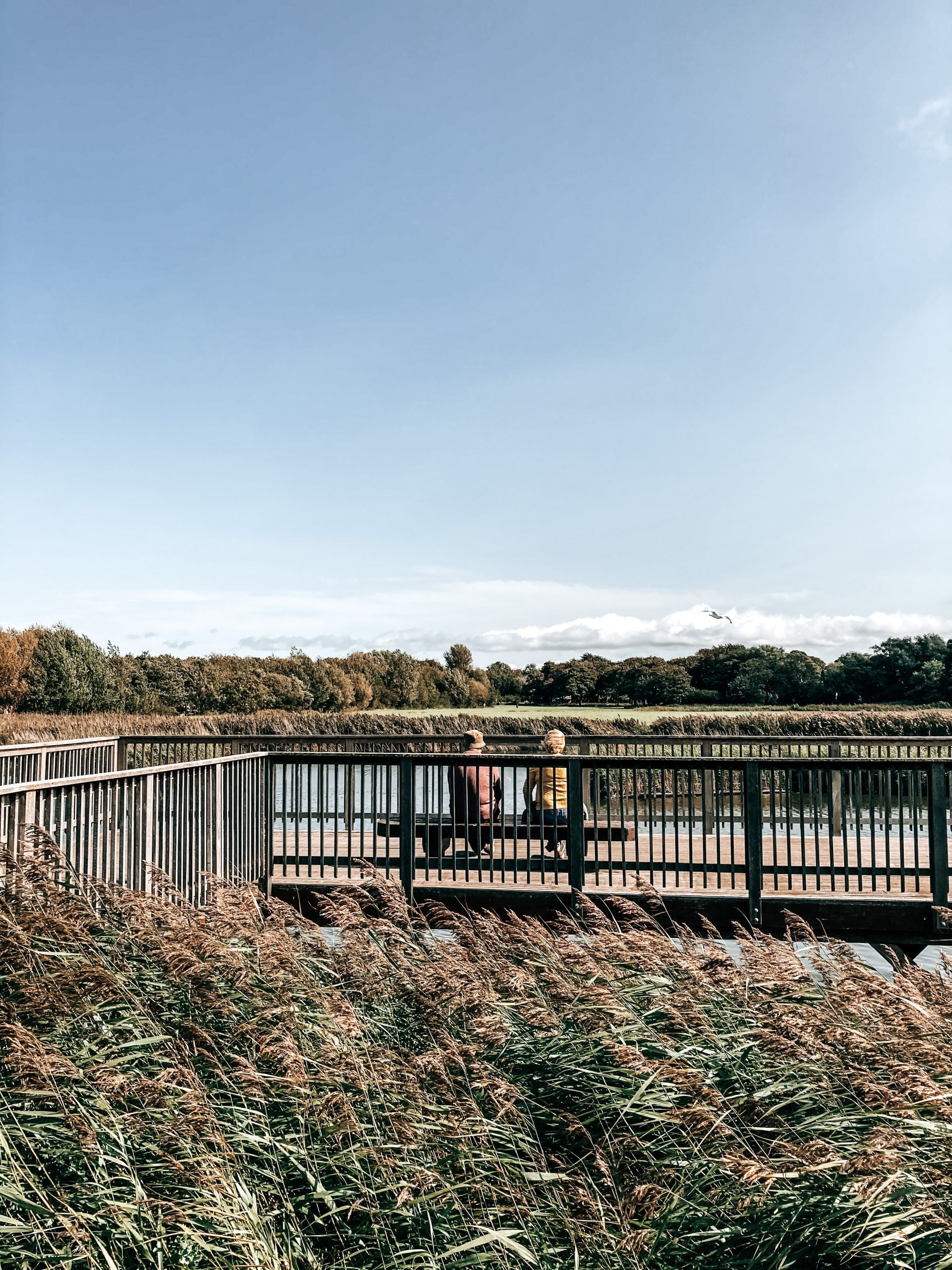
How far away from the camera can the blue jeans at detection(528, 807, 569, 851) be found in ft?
26.7

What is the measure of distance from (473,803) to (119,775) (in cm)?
310

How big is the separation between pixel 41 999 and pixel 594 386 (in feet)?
50.1

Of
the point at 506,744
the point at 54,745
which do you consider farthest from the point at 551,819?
the point at 506,744

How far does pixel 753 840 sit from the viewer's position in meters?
7.79

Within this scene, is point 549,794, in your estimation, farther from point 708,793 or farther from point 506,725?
point 506,725

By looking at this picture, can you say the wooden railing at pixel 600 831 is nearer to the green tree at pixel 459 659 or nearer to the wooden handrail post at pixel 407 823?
the wooden handrail post at pixel 407 823

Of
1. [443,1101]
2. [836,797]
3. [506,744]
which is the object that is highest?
[506,744]

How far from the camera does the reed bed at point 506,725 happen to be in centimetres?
2248

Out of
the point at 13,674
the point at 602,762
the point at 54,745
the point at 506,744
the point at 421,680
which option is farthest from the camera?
the point at 421,680

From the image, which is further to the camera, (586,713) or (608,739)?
(586,713)

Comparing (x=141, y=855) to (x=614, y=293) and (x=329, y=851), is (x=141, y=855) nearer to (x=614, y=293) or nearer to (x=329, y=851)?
(x=329, y=851)

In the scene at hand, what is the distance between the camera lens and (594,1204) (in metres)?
2.65

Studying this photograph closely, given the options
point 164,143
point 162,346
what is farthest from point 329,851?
point 162,346

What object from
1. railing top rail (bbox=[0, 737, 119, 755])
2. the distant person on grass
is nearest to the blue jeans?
the distant person on grass
